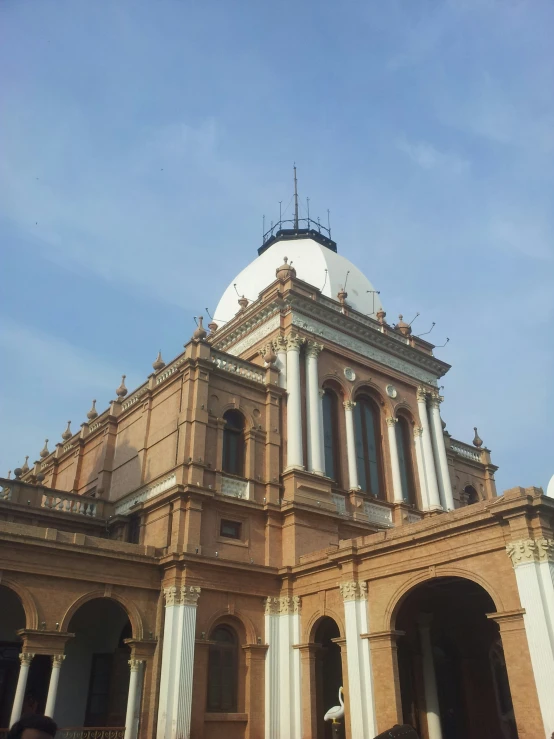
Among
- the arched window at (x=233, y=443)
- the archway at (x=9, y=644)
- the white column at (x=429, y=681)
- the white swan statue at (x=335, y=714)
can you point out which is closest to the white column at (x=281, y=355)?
the arched window at (x=233, y=443)

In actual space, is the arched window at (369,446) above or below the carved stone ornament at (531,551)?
above

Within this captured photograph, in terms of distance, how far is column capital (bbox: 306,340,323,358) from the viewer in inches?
1085

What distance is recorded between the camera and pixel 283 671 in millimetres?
21172

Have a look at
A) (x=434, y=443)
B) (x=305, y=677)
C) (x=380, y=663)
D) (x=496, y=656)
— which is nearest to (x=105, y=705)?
(x=305, y=677)

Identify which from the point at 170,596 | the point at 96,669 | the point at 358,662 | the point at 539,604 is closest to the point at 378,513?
the point at 358,662

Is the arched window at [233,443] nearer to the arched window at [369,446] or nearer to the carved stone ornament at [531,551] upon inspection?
the arched window at [369,446]

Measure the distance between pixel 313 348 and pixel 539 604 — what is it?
14.8 meters

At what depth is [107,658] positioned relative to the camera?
22.3 metres

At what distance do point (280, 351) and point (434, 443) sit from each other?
9121 millimetres

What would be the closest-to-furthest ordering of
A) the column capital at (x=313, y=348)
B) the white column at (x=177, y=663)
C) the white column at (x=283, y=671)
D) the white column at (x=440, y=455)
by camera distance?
1. the white column at (x=177, y=663)
2. the white column at (x=283, y=671)
3. the column capital at (x=313, y=348)
4. the white column at (x=440, y=455)

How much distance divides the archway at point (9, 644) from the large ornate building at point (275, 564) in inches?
2.4

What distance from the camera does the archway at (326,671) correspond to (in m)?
20.4

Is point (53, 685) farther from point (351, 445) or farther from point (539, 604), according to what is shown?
point (351, 445)

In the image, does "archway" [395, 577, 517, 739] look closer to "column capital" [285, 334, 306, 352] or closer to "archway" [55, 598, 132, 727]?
"archway" [55, 598, 132, 727]
